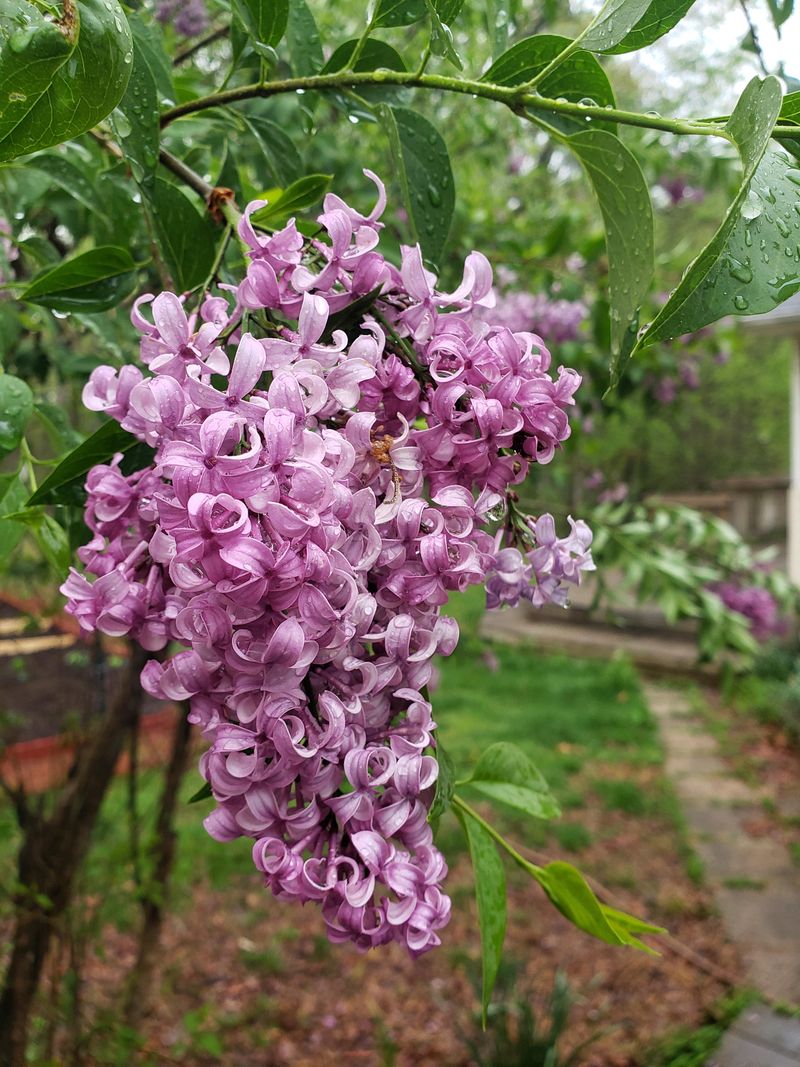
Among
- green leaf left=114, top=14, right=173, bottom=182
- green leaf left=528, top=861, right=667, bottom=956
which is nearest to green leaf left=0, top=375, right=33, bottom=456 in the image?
green leaf left=114, top=14, right=173, bottom=182

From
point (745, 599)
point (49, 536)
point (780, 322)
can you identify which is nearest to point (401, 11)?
point (49, 536)

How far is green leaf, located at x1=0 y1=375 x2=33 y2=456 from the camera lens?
65cm

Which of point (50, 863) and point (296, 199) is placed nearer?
point (296, 199)

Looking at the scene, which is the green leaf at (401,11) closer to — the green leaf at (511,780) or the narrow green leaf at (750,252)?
the narrow green leaf at (750,252)

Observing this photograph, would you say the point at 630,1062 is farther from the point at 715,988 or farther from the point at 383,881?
the point at 383,881

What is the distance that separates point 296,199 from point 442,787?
0.41 metres

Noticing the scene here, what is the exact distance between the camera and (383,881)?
515mm

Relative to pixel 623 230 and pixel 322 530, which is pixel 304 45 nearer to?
pixel 623 230

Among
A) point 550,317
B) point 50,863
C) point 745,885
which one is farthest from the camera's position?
point 745,885

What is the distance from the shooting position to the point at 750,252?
1.35 feet

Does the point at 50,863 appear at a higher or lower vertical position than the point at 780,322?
lower

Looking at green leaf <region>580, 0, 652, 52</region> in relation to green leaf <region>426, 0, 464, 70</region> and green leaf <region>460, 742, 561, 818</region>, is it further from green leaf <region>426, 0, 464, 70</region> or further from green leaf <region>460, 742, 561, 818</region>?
green leaf <region>460, 742, 561, 818</region>

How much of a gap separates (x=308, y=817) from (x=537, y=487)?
315 centimetres

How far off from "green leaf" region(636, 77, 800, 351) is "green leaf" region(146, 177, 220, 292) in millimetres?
363
